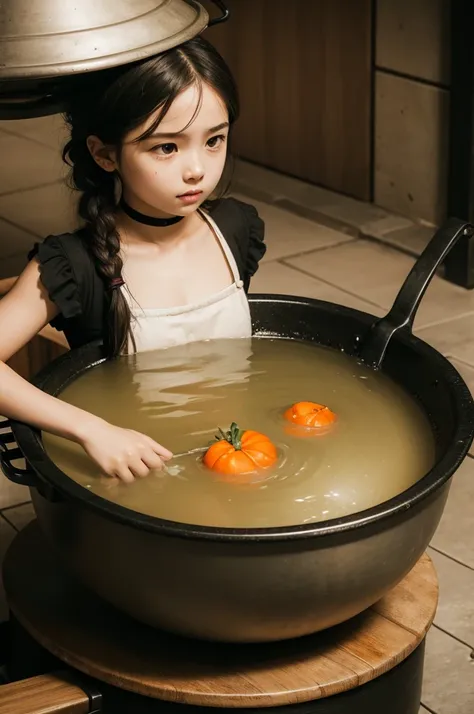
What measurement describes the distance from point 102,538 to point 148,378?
0.45 meters

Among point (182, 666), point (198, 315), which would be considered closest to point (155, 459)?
point (182, 666)

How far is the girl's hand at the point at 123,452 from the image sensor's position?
1538 millimetres

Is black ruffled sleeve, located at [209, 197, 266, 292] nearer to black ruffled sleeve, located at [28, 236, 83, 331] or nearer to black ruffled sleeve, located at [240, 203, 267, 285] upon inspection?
black ruffled sleeve, located at [240, 203, 267, 285]

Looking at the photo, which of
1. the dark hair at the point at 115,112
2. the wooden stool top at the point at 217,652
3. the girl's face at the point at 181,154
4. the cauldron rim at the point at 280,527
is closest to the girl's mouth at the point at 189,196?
the girl's face at the point at 181,154

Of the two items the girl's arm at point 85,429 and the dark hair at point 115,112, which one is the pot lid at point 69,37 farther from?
the girl's arm at point 85,429

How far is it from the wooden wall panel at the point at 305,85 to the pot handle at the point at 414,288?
2127 millimetres

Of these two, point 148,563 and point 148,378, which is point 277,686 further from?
point 148,378

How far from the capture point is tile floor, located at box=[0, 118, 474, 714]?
200 centimetres

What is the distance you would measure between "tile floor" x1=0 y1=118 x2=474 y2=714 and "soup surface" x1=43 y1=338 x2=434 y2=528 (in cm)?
47

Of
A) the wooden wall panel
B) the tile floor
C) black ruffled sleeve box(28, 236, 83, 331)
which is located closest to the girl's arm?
black ruffled sleeve box(28, 236, 83, 331)

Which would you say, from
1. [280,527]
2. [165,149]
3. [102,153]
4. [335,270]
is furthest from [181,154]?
[335,270]

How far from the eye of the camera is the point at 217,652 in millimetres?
1569

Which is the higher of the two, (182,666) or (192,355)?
(192,355)

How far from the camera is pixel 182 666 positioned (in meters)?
1.55
